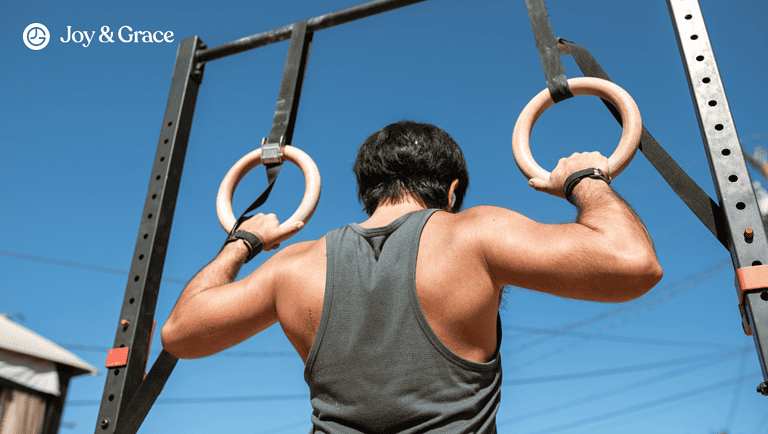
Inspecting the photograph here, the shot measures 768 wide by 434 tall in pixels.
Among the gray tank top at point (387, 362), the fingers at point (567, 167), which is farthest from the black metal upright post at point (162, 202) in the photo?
the fingers at point (567, 167)

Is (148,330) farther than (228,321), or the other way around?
(148,330)

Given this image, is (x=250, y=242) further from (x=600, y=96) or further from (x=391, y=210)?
(x=600, y=96)

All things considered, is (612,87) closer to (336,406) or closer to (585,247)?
(585,247)

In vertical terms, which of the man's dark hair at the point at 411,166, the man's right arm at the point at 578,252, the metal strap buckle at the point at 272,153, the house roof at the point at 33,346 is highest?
the metal strap buckle at the point at 272,153

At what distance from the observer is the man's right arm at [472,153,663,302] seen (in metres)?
0.92

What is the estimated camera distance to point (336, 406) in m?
1.02

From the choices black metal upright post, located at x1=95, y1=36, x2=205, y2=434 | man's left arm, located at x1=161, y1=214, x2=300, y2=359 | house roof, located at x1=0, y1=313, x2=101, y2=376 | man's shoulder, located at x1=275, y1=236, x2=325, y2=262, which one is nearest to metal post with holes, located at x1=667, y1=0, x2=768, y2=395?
man's shoulder, located at x1=275, y1=236, x2=325, y2=262

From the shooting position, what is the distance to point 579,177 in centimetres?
114

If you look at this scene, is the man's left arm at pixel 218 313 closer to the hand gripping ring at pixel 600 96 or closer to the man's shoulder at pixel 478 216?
the man's shoulder at pixel 478 216

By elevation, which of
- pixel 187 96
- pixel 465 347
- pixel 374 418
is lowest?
pixel 374 418

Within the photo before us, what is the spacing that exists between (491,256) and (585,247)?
167mm

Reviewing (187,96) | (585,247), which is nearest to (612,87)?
(585,247)

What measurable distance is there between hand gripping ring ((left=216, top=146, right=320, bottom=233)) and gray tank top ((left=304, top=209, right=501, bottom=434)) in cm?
43

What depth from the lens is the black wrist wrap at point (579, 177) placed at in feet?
3.74
